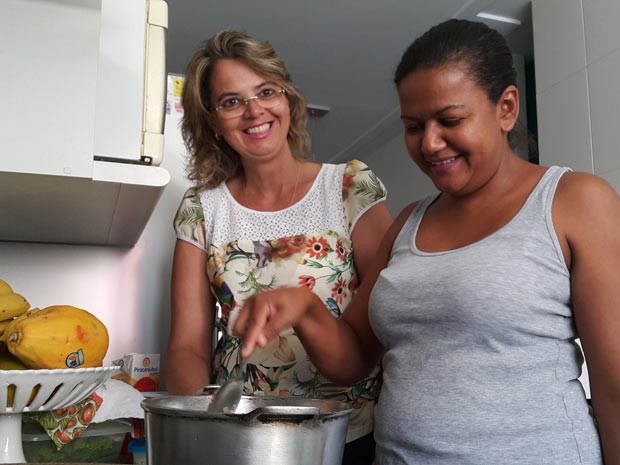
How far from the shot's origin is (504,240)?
710 millimetres

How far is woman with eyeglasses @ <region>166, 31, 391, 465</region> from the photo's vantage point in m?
1.06

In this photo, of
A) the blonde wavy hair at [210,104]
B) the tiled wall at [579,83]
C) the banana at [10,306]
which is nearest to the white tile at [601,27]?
the tiled wall at [579,83]

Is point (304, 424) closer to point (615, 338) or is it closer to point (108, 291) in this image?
point (615, 338)

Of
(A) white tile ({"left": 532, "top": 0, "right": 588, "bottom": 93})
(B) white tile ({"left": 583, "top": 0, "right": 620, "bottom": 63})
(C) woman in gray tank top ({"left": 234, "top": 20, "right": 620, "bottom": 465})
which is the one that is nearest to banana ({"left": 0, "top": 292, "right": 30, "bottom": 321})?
(C) woman in gray tank top ({"left": 234, "top": 20, "right": 620, "bottom": 465})

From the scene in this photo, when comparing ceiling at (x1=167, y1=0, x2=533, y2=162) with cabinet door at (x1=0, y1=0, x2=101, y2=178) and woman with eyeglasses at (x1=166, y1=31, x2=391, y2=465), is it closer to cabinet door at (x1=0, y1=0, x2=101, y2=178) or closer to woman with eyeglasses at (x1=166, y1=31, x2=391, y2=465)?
woman with eyeglasses at (x1=166, y1=31, x2=391, y2=465)

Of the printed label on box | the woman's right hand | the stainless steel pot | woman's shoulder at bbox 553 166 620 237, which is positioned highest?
woman's shoulder at bbox 553 166 620 237

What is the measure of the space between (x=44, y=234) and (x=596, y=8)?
2121 mm

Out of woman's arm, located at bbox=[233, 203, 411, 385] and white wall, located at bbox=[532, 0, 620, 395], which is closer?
woman's arm, located at bbox=[233, 203, 411, 385]

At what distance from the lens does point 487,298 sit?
0.68m

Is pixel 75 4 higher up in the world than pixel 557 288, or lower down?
higher up

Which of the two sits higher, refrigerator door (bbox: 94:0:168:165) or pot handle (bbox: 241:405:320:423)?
refrigerator door (bbox: 94:0:168:165)

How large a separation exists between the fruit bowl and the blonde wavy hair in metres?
0.51

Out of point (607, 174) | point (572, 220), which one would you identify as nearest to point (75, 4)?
point (572, 220)

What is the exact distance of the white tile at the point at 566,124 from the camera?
2.41 m
